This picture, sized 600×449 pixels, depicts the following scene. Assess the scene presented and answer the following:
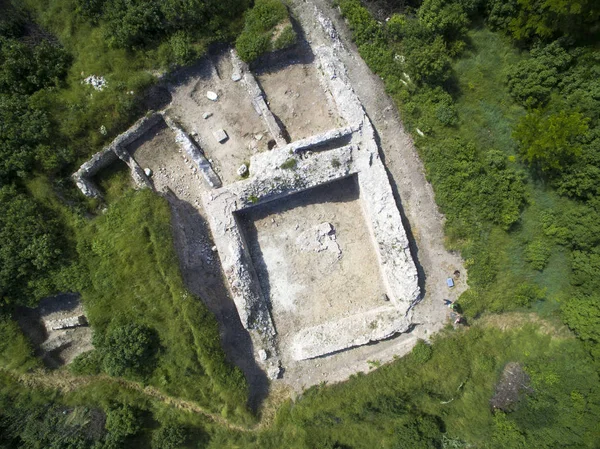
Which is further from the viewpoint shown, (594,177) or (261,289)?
(261,289)

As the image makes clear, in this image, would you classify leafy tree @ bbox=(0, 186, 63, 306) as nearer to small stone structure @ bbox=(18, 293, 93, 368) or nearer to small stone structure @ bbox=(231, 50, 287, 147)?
small stone structure @ bbox=(18, 293, 93, 368)

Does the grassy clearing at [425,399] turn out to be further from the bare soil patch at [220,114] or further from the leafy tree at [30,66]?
the leafy tree at [30,66]

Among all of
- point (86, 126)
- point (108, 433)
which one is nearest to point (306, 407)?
point (108, 433)

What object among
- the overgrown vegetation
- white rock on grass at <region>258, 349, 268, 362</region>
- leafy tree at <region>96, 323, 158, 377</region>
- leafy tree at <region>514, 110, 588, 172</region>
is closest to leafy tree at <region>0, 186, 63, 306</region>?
leafy tree at <region>96, 323, 158, 377</region>

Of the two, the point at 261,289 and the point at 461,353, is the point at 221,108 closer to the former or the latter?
the point at 261,289

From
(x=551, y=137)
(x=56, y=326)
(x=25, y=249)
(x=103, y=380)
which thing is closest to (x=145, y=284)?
(x=56, y=326)

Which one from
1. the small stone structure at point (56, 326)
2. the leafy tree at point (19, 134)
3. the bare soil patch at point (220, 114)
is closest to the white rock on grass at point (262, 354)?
the small stone structure at point (56, 326)
